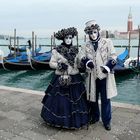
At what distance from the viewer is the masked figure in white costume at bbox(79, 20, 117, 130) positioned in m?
4.17

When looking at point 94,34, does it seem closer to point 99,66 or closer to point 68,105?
point 99,66

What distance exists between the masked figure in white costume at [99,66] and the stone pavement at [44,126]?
0.75 feet

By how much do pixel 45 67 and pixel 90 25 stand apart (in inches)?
549

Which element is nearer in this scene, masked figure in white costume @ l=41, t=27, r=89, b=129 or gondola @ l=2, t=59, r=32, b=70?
masked figure in white costume @ l=41, t=27, r=89, b=129

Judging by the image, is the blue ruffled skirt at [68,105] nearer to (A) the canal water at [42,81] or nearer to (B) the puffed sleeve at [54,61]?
(B) the puffed sleeve at [54,61]

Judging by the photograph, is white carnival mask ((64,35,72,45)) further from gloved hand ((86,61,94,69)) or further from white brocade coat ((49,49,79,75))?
gloved hand ((86,61,94,69))

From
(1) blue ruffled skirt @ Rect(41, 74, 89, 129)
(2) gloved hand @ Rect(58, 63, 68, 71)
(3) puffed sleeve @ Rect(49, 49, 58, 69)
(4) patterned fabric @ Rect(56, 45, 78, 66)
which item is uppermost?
(4) patterned fabric @ Rect(56, 45, 78, 66)

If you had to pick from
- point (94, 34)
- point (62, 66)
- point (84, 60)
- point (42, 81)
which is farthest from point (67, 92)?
point (42, 81)

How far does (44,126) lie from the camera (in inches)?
178

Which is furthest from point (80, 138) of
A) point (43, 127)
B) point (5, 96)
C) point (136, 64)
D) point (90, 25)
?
point (136, 64)

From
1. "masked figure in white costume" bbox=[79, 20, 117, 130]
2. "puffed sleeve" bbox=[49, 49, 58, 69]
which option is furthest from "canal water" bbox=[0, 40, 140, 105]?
"puffed sleeve" bbox=[49, 49, 58, 69]

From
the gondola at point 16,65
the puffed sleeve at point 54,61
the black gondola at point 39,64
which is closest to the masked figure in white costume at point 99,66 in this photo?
the puffed sleeve at point 54,61

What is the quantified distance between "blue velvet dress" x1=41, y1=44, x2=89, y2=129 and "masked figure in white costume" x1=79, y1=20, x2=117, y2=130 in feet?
0.44

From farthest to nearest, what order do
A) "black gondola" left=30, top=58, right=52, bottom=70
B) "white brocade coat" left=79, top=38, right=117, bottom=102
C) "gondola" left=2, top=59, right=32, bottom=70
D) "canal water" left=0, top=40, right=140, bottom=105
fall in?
1. "gondola" left=2, top=59, right=32, bottom=70
2. "black gondola" left=30, top=58, right=52, bottom=70
3. "canal water" left=0, top=40, right=140, bottom=105
4. "white brocade coat" left=79, top=38, right=117, bottom=102
